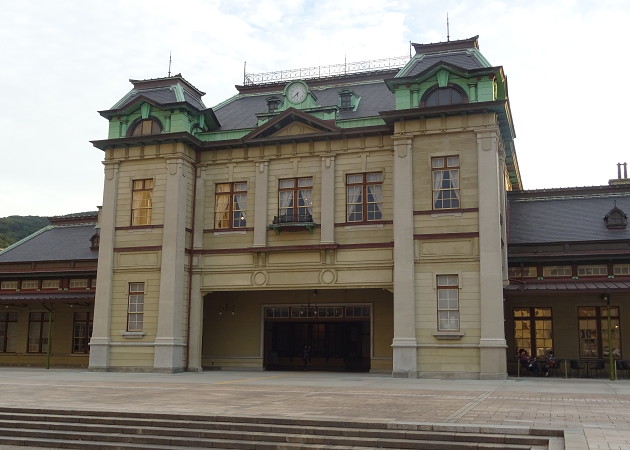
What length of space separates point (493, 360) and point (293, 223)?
30.4ft

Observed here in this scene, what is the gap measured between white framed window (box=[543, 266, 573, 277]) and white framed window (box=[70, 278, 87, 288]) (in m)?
21.0

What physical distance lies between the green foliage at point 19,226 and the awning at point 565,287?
61914mm

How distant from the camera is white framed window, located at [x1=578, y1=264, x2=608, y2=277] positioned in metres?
26.1

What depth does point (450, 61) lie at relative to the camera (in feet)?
87.6

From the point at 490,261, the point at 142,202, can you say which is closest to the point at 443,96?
the point at 490,261

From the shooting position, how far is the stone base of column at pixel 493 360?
23328 mm

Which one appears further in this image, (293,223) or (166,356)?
(293,223)

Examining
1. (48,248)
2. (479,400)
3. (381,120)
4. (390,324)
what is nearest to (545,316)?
(390,324)

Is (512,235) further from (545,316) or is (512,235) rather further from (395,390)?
(395,390)

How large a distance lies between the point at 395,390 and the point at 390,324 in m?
9.85

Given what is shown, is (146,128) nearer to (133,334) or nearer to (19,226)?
(133,334)

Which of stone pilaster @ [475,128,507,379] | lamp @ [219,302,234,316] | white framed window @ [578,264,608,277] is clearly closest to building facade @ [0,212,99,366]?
lamp @ [219,302,234,316]

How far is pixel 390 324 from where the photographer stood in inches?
1113

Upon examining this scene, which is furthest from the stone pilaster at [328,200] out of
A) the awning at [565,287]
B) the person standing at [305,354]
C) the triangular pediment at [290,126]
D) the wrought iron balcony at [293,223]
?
the awning at [565,287]
